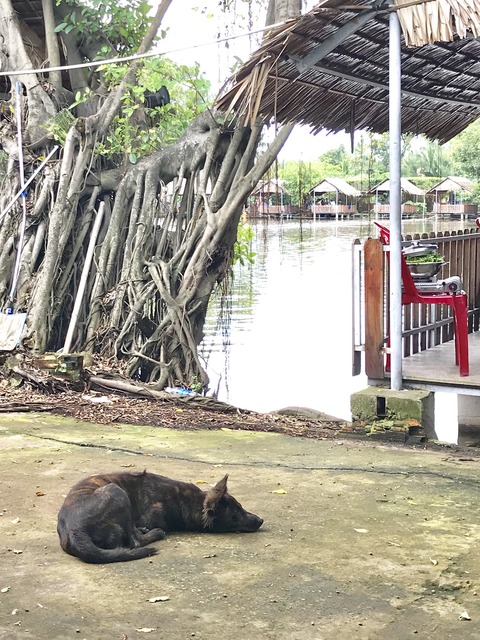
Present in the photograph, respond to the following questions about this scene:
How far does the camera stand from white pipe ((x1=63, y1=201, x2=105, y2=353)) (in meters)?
9.69

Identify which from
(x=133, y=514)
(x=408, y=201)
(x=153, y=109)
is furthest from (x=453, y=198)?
(x=133, y=514)

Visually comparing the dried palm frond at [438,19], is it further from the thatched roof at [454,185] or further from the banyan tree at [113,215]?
the thatched roof at [454,185]

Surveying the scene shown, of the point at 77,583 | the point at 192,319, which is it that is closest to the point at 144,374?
the point at 192,319

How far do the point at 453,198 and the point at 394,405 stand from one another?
5092 cm

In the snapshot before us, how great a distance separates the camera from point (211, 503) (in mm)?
4418

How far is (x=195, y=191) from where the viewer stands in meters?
9.88

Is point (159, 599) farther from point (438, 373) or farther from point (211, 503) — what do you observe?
point (438, 373)

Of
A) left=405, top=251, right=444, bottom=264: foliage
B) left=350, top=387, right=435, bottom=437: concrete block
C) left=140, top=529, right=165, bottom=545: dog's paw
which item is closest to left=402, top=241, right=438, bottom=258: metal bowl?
left=405, top=251, right=444, bottom=264: foliage

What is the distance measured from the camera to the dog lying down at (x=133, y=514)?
402 cm

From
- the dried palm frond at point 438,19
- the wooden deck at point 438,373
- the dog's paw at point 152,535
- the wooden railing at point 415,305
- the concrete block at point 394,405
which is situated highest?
the dried palm frond at point 438,19

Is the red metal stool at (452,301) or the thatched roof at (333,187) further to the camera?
the thatched roof at (333,187)

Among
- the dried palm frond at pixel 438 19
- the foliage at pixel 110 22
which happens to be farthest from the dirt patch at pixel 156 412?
the foliage at pixel 110 22

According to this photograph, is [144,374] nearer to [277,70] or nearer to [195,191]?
[195,191]

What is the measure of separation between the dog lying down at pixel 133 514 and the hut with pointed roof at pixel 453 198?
4486cm
